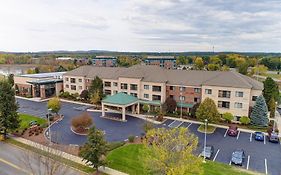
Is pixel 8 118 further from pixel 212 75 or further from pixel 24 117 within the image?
pixel 212 75

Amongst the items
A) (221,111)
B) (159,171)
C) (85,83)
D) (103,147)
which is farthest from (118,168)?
(85,83)

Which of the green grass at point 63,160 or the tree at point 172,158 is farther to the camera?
the green grass at point 63,160

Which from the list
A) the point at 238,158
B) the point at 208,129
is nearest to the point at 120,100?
the point at 208,129

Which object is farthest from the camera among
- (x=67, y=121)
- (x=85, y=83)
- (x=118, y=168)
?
(x=85, y=83)

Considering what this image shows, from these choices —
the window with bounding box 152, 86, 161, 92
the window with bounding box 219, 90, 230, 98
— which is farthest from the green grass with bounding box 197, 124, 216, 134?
the window with bounding box 152, 86, 161, 92

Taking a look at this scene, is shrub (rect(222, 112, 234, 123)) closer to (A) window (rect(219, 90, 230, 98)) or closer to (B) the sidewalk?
(A) window (rect(219, 90, 230, 98))

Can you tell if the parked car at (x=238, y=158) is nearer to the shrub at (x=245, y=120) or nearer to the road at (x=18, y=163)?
the shrub at (x=245, y=120)

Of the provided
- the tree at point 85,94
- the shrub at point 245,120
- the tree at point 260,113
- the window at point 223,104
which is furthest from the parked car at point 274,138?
the tree at point 85,94
